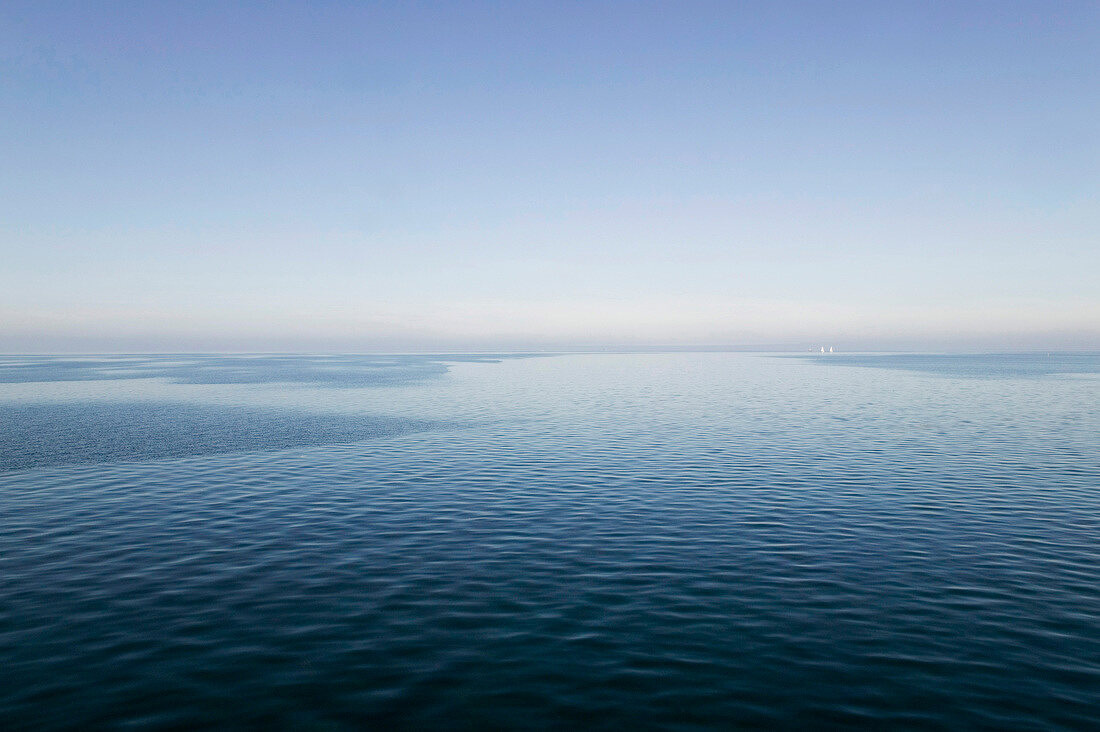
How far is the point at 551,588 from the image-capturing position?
64.2 feet

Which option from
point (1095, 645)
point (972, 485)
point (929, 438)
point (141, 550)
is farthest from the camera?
point (929, 438)

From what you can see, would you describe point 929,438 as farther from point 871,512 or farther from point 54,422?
point 54,422

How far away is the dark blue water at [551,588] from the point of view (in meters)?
13.3

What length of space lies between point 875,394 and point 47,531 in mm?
104144

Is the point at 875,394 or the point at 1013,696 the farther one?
the point at 875,394

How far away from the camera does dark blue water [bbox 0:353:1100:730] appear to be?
1329 cm

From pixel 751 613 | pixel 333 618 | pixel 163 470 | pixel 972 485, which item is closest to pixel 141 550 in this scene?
pixel 333 618

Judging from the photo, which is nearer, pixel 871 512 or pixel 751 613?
pixel 751 613

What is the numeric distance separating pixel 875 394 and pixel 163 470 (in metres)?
97.7

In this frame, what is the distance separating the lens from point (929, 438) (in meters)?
51.9

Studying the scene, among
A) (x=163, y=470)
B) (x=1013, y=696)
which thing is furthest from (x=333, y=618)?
(x=163, y=470)

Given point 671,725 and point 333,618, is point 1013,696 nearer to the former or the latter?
point 671,725

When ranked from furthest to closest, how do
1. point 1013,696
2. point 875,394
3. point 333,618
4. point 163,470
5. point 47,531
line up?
point 875,394 < point 163,470 < point 47,531 < point 333,618 < point 1013,696

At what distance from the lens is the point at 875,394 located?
100250 millimetres
